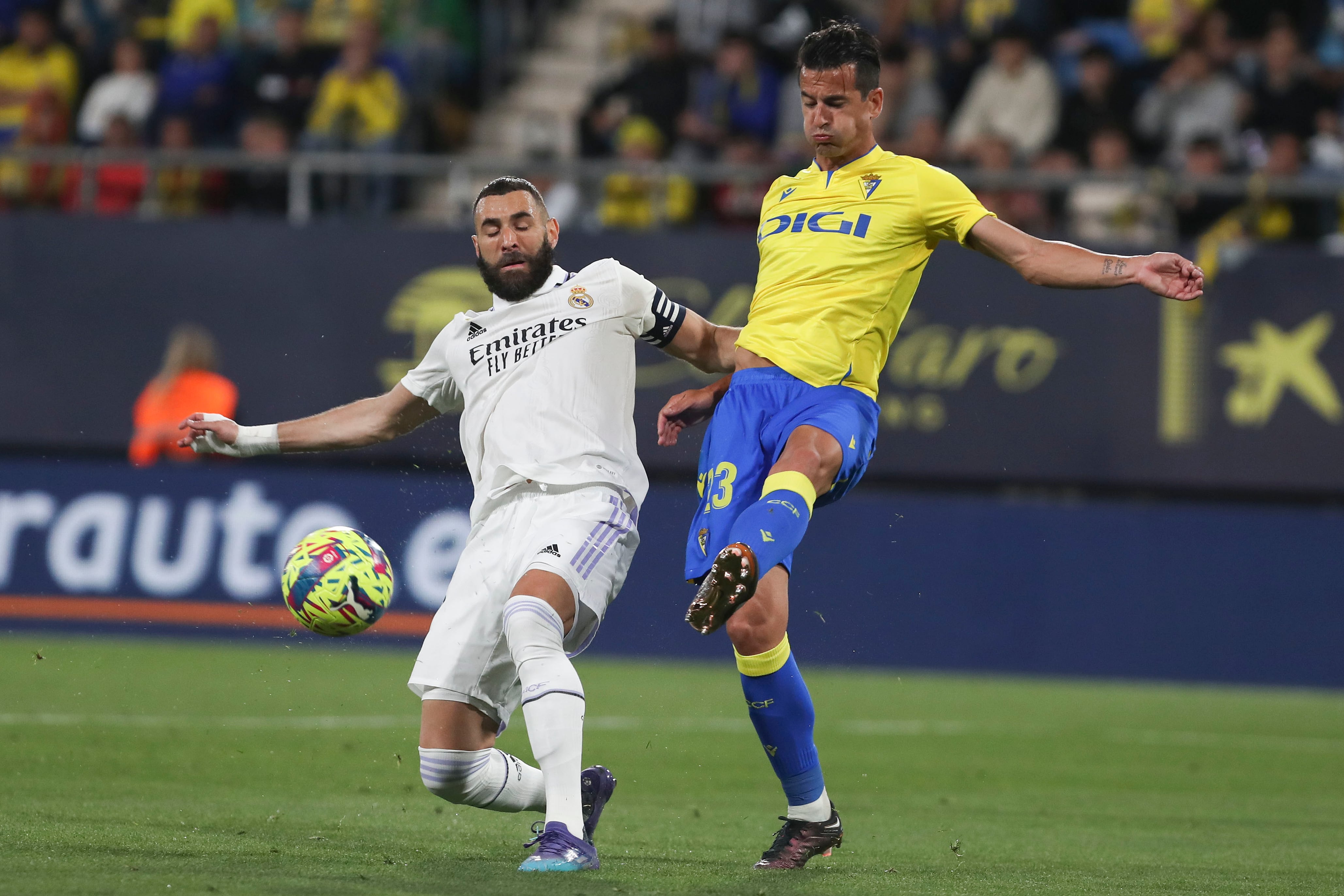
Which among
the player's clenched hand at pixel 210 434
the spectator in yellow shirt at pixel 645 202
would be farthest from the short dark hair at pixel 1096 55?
the player's clenched hand at pixel 210 434

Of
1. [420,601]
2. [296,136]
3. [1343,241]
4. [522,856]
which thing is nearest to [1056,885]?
[522,856]

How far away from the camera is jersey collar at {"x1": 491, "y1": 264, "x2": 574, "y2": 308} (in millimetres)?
6445

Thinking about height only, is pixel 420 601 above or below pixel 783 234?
below

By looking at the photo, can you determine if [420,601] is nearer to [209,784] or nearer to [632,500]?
[209,784]

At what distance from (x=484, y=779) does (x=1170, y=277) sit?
2813 millimetres

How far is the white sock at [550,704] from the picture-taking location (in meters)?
5.72

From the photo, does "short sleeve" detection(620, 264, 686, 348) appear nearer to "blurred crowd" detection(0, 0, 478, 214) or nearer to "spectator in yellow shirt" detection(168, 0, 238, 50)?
"blurred crowd" detection(0, 0, 478, 214)

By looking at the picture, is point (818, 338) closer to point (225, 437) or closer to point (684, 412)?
point (684, 412)

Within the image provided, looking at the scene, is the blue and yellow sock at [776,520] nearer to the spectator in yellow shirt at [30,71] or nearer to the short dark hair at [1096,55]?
the short dark hair at [1096,55]

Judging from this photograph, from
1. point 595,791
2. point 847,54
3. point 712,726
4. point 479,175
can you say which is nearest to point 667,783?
point 712,726

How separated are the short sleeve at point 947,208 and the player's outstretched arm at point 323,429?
191 centimetres

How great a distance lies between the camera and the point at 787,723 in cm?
628

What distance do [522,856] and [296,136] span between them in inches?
450

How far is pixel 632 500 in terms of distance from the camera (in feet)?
20.9
